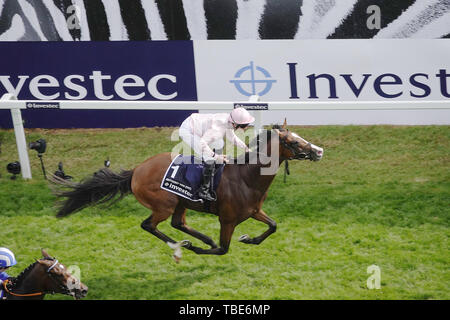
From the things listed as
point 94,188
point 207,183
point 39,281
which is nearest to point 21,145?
point 94,188

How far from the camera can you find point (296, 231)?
632 cm

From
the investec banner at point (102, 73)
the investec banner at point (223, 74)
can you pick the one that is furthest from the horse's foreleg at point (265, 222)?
the investec banner at point (102, 73)

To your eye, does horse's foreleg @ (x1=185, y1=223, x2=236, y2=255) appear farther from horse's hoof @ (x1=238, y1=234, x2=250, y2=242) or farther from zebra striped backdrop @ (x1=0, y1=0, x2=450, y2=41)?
zebra striped backdrop @ (x1=0, y1=0, x2=450, y2=41)

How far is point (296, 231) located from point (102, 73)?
3.30 meters

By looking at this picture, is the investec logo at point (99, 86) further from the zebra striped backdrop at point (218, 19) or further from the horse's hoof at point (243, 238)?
the horse's hoof at point (243, 238)

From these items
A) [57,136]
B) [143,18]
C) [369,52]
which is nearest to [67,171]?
[57,136]

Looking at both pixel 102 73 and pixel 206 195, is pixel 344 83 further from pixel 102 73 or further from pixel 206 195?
pixel 206 195

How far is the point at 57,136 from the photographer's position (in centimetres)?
705

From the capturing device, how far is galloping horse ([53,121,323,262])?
5555 mm

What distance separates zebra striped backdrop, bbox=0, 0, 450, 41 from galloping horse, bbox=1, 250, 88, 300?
361cm

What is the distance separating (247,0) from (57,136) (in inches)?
108

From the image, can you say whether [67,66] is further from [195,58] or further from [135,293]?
[135,293]

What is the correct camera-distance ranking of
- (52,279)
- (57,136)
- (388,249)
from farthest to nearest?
(57,136), (388,249), (52,279)

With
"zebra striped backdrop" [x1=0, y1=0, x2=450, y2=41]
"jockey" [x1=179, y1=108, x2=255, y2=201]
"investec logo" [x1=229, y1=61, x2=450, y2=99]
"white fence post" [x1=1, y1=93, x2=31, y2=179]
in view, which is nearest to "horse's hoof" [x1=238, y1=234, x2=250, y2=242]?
"jockey" [x1=179, y1=108, x2=255, y2=201]
